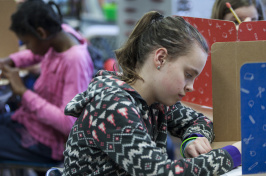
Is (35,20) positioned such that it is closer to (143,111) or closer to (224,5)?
(224,5)

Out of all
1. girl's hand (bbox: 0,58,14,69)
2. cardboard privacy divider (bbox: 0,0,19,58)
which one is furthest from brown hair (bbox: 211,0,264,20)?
girl's hand (bbox: 0,58,14,69)

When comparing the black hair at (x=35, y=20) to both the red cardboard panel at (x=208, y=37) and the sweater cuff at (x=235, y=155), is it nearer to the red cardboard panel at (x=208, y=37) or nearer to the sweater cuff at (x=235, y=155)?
the red cardboard panel at (x=208, y=37)

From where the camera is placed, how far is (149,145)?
88cm

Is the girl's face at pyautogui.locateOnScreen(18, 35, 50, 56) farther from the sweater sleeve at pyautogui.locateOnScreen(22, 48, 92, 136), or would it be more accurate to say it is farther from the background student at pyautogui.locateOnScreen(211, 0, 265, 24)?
the background student at pyautogui.locateOnScreen(211, 0, 265, 24)

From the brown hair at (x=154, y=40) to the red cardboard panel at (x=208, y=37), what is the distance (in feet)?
1.10

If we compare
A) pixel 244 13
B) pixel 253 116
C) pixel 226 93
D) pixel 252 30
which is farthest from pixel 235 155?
pixel 244 13

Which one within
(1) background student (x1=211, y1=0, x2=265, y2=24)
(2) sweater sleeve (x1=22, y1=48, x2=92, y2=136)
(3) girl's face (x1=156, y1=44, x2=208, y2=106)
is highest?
(1) background student (x1=211, y1=0, x2=265, y2=24)

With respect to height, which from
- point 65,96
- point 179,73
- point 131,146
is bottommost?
point 65,96

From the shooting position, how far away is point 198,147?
3.57ft

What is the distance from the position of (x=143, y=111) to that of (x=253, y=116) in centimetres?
29

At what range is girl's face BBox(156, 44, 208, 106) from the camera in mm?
1005

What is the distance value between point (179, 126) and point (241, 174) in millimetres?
379

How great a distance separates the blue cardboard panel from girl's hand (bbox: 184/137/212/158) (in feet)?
0.60

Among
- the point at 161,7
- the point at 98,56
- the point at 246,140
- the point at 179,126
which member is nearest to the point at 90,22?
the point at 161,7
